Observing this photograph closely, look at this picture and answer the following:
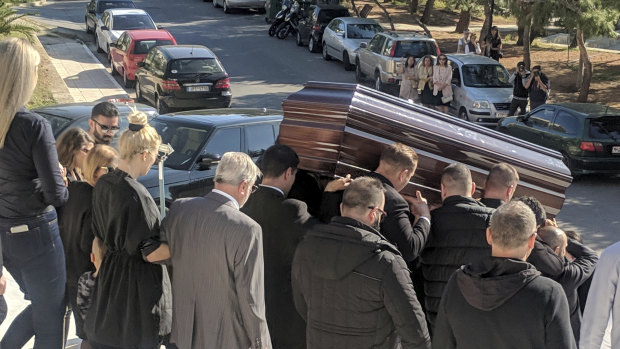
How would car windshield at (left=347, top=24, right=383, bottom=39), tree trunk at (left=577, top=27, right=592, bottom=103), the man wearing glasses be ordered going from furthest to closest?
car windshield at (left=347, top=24, right=383, bottom=39), tree trunk at (left=577, top=27, right=592, bottom=103), the man wearing glasses

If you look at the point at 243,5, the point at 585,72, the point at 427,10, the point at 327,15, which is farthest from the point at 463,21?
the point at 585,72

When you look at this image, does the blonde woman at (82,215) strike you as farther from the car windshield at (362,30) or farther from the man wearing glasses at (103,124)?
the car windshield at (362,30)

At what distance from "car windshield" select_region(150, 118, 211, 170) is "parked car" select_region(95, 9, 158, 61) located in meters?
16.1

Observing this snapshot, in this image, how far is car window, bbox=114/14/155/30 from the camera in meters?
26.9

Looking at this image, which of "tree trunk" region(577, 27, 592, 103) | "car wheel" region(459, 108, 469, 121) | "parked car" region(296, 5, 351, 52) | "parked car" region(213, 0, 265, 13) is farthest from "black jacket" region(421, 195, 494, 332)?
"parked car" region(213, 0, 265, 13)

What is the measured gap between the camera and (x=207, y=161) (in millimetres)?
10250

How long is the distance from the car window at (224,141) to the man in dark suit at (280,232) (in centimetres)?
528

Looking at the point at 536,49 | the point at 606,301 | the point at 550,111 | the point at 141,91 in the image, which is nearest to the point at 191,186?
the point at 606,301

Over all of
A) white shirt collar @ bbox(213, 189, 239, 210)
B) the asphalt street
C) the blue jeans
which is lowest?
the asphalt street

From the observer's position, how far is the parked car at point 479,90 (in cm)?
1880

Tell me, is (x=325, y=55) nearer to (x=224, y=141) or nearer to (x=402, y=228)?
(x=224, y=141)

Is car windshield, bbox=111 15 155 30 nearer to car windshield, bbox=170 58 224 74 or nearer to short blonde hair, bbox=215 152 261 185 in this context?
car windshield, bbox=170 58 224 74

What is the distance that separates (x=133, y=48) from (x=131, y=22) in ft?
17.6

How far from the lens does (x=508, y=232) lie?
3.86 m
